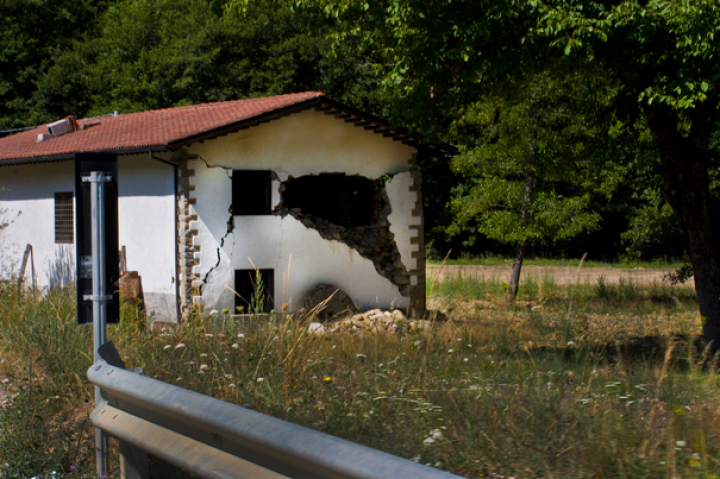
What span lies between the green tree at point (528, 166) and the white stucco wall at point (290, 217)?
3502mm

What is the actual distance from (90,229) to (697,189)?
335 inches

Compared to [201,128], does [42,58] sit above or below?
above

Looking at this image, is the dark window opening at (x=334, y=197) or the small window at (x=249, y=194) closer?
the small window at (x=249, y=194)

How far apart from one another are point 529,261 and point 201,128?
24.1 metres

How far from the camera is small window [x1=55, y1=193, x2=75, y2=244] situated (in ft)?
51.4

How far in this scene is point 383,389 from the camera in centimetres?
488

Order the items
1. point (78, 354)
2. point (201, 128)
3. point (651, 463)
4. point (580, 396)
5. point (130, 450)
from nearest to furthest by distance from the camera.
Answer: point (651, 463) < point (130, 450) < point (580, 396) < point (78, 354) < point (201, 128)

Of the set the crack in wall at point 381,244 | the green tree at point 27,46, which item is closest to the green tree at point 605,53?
the crack in wall at point 381,244

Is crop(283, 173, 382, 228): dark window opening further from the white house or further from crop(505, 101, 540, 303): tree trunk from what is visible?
crop(505, 101, 540, 303): tree trunk

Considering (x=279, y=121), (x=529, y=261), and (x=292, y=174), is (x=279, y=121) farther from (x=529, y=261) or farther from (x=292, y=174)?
(x=529, y=261)

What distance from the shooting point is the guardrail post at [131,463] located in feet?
12.0

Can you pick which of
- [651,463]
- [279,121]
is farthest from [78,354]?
[279,121]

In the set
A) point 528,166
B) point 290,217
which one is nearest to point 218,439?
point 290,217

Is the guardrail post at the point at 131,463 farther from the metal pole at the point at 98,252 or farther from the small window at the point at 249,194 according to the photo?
the small window at the point at 249,194
